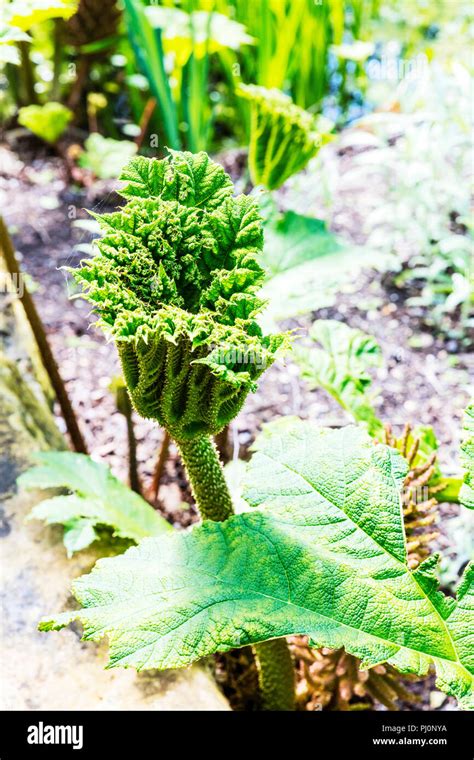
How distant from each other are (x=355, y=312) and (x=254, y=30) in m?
1.18

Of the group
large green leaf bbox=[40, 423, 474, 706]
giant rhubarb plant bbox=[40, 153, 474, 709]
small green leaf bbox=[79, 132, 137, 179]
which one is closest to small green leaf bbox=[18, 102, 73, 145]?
small green leaf bbox=[79, 132, 137, 179]

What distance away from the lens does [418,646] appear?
89 centimetres

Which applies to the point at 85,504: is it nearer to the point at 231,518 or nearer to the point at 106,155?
the point at 231,518

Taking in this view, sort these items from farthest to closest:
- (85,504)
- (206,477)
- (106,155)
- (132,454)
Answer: (106,155), (132,454), (85,504), (206,477)

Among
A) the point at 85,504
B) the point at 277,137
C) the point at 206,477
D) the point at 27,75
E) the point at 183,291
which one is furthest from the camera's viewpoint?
the point at 27,75

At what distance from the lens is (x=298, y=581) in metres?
0.91

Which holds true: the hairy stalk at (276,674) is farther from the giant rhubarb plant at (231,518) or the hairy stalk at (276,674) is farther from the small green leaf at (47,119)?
the small green leaf at (47,119)

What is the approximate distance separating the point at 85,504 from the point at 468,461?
608mm

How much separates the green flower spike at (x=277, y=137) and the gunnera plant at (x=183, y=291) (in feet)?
1.54

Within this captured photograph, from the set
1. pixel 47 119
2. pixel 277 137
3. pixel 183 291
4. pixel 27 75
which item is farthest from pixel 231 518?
pixel 27 75

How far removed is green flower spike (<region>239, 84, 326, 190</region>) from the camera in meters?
1.30

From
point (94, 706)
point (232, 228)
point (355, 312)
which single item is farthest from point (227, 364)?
point (355, 312)

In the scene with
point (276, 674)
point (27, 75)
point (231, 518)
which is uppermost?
point (27, 75)
